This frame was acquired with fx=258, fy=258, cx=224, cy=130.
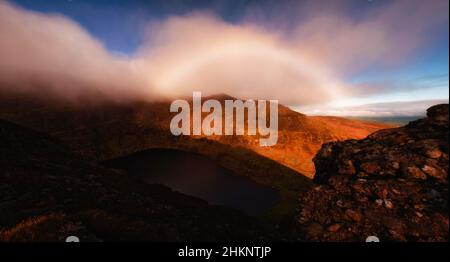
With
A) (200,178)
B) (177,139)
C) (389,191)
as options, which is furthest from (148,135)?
(389,191)

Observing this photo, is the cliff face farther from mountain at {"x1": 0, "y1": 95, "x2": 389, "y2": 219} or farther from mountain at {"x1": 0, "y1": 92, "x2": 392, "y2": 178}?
mountain at {"x1": 0, "y1": 92, "x2": 392, "y2": 178}

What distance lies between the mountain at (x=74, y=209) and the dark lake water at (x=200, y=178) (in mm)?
44996

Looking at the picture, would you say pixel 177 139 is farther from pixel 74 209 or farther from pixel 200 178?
pixel 74 209

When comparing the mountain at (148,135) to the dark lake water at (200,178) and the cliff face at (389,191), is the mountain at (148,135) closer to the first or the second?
the dark lake water at (200,178)

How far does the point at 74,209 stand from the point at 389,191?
34324mm

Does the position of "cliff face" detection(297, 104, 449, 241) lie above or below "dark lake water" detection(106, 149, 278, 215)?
above

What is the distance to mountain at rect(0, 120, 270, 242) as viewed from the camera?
21.2 m

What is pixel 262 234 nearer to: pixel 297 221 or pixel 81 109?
pixel 297 221

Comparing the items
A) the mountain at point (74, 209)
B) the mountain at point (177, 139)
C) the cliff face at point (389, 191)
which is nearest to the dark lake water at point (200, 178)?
the mountain at point (177, 139)

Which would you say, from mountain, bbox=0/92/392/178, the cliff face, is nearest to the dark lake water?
mountain, bbox=0/92/392/178

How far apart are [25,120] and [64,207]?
180 metres

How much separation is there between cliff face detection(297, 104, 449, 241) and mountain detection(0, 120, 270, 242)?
28.5 ft

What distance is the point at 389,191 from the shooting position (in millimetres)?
28156

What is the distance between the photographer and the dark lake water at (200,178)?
289ft
